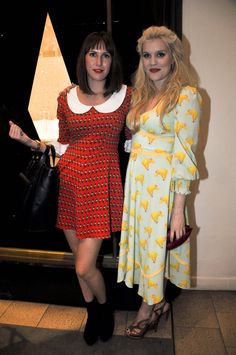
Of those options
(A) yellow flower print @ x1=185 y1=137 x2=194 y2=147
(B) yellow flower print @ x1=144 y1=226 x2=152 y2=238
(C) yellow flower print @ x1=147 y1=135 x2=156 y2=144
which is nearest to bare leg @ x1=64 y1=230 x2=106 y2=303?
(B) yellow flower print @ x1=144 y1=226 x2=152 y2=238

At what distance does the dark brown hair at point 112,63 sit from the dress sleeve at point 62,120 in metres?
0.13

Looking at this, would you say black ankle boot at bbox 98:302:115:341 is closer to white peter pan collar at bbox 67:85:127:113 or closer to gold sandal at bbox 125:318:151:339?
gold sandal at bbox 125:318:151:339

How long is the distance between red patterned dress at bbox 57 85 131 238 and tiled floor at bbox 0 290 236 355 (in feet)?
2.51

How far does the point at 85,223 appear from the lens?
1.64m

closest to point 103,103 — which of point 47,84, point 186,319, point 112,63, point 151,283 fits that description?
point 112,63

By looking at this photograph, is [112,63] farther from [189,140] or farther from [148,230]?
[148,230]

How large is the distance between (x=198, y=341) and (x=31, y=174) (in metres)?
1.36

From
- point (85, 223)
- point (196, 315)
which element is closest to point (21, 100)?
point (85, 223)

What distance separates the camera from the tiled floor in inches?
72.3

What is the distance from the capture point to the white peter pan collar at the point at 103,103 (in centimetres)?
162

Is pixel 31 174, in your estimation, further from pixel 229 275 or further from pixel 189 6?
pixel 229 275

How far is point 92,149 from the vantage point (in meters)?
1.62

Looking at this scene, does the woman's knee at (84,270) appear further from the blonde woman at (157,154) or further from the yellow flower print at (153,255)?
the yellow flower print at (153,255)

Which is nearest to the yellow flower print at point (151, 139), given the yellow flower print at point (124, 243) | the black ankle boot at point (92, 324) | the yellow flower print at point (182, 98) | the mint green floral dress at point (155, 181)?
the mint green floral dress at point (155, 181)
